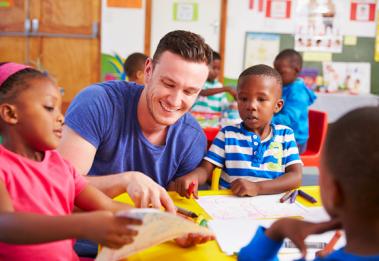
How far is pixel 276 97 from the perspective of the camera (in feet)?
6.18

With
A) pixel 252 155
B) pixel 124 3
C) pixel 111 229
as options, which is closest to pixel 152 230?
pixel 111 229

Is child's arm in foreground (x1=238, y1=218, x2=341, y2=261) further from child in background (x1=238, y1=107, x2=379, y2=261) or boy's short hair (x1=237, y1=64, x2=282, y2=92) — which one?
boy's short hair (x1=237, y1=64, x2=282, y2=92)

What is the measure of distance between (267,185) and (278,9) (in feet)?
14.7

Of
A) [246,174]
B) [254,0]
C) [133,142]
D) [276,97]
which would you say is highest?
[254,0]

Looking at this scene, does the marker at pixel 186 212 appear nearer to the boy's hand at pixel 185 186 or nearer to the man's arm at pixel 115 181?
the man's arm at pixel 115 181

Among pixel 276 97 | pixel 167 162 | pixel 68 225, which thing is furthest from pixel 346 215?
pixel 276 97

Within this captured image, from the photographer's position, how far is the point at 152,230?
0.81 meters

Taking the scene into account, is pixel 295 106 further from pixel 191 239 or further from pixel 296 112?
pixel 191 239

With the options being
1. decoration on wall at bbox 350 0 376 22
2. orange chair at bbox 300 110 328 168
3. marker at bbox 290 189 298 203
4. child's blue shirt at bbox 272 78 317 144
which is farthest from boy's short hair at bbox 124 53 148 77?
decoration on wall at bbox 350 0 376 22

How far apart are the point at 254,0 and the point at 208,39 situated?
750mm

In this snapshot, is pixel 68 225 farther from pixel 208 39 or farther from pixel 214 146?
pixel 208 39

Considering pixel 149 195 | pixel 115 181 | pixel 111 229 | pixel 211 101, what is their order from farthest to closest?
pixel 211 101
pixel 115 181
pixel 149 195
pixel 111 229

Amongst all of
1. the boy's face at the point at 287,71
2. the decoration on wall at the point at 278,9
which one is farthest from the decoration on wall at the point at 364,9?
the boy's face at the point at 287,71

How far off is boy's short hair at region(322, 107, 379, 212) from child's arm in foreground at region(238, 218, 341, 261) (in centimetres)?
8
